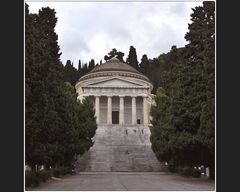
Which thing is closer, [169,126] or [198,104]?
[198,104]

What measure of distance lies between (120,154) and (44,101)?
72.6 feet

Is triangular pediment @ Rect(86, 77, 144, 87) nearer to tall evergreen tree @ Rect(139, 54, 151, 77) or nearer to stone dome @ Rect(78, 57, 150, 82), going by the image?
stone dome @ Rect(78, 57, 150, 82)

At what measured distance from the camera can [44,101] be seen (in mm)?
18500

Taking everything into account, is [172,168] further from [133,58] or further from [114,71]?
[133,58]

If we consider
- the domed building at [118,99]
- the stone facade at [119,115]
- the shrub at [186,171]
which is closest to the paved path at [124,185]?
the shrub at [186,171]

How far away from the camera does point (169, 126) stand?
23984 millimetres

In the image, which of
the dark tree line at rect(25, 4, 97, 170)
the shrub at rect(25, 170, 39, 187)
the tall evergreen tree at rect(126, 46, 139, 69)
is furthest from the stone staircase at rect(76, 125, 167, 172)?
the tall evergreen tree at rect(126, 46, 139, 69)

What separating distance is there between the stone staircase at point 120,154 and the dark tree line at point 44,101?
25.2ft

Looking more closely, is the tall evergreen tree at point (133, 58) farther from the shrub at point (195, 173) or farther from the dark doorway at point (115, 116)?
the shrub at point (195, 173)

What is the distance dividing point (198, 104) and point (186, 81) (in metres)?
1.83

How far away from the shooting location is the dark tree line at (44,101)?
679 inches

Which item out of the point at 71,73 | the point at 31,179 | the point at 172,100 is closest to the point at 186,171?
the point at 172,100
